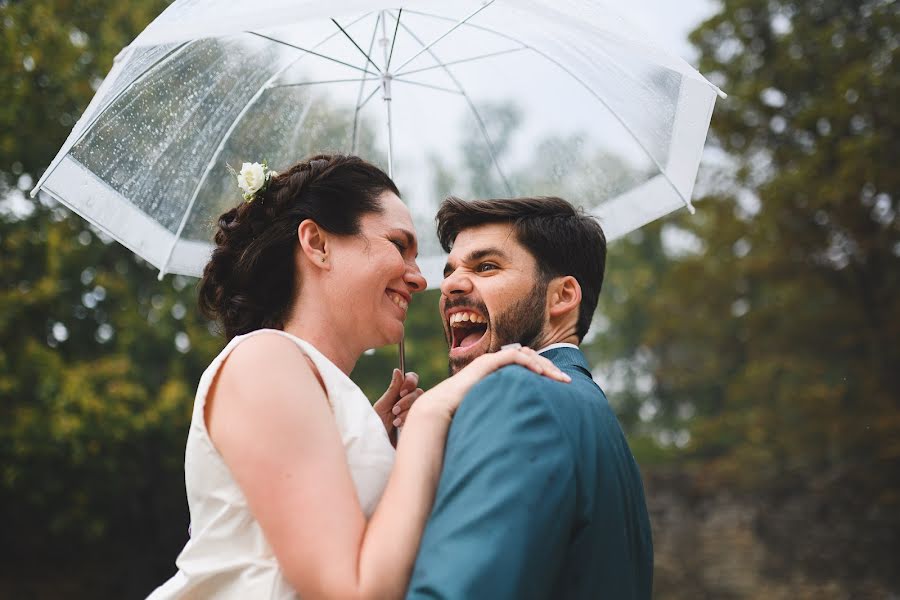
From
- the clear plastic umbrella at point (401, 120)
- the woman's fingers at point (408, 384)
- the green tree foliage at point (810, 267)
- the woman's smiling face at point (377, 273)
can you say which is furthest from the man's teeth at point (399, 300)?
the green tree foliage at point (810, 267)

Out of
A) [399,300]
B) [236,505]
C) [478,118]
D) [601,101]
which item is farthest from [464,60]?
[236,505]

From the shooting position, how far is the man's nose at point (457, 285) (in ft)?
9.30

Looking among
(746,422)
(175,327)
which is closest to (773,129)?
(746,422)

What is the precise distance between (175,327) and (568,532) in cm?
1282

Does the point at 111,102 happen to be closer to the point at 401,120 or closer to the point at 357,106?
the point at 357,106

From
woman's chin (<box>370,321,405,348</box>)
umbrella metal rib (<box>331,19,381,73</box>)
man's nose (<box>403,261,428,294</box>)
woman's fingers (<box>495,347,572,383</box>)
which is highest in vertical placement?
umbrella metal rib (<box>331,19,381,73</box>)

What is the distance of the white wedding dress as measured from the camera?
2.03 meters

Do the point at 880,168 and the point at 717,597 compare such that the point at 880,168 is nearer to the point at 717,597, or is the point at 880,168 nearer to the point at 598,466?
the point at 717,597

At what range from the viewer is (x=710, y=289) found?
16000 mm

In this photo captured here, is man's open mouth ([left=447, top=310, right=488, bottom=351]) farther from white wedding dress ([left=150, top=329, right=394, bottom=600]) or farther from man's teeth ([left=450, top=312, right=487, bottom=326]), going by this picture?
white wedding dress ([left=150, top=329, right=394, bottom=600])

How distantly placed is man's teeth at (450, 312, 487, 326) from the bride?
15 cm

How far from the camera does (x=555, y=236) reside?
2891mm

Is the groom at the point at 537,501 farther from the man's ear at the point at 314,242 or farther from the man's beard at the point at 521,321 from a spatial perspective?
the man's ear at the point at 314,242

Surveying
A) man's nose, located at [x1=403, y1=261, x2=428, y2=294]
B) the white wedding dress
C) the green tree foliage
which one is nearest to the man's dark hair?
man's nose, located at [x1=403, y1=261, x2=428, y2=294]
